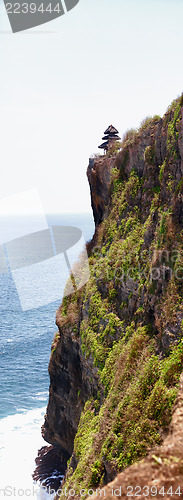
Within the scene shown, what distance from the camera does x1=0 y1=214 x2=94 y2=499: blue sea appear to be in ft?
89.7

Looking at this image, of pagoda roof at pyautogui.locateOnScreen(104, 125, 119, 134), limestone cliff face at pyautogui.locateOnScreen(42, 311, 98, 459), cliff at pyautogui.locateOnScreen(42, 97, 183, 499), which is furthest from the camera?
pagoda roof at pyautogui.locateOnScreen(104, 125, 119, 134)

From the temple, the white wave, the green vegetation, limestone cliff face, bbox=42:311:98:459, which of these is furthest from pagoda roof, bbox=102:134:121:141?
the white wave

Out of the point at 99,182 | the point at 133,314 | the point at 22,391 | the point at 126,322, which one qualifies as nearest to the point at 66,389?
the point at 126,322

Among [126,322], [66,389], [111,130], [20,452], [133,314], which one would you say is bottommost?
[20,452]

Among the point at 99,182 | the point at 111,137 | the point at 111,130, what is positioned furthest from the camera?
the point at 111,130

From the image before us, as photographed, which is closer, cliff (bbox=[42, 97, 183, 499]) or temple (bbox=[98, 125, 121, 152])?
cliff (bbox=[42, 97, 183, 499])

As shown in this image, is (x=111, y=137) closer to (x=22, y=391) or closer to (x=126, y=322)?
(x=126, y=322)

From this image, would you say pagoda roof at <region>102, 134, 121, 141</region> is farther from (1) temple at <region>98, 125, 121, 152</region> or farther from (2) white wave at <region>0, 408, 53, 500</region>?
(2) white wave at <region>0, 408, 53, 500</region>

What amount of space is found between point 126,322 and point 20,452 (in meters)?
19.4

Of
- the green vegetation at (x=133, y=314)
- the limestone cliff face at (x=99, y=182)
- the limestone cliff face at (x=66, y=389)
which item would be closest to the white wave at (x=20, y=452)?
the limestone cliff face at (x=66, y=389)

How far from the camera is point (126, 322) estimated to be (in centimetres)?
1709

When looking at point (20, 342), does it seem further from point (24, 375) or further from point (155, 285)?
point (155, 285)

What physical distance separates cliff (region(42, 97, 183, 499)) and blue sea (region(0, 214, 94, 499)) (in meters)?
3.83

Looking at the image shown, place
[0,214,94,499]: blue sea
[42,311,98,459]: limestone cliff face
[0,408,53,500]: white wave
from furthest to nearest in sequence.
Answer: [0,214,94,499]: blue sea → [0,408,53,500]: white wave → [42,311,98,459]: limestone cliff face
